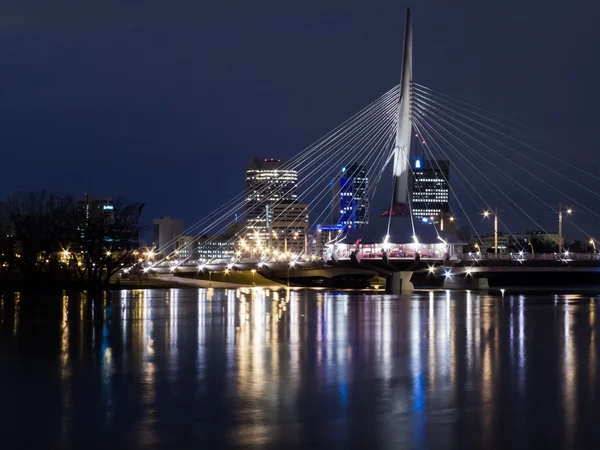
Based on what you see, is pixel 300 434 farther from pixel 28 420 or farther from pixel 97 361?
pixel 97 361

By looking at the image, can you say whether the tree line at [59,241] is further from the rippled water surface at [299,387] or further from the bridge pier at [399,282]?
the rippled water surface at [299,387]

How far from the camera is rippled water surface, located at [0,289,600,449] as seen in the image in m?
12.9

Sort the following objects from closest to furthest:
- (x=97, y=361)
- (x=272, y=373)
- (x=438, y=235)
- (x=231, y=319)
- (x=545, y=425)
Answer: (x=545, y=425) → (x=272, y=373) → (x=97, y=361) → (x=231, y=319) → (x=438, y=235)

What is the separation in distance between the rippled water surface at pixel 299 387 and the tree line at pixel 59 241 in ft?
160

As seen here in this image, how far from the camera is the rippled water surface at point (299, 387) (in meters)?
12.9

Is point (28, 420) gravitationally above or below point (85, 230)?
below

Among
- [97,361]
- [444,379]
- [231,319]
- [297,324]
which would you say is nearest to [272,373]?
[444,379]

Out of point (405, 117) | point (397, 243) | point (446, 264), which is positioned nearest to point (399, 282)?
point (397, 243)

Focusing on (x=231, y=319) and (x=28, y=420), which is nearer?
(x=28, y=420)

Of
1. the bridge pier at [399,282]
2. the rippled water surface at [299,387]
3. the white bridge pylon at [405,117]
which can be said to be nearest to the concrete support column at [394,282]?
the bridge pier at [399,282]

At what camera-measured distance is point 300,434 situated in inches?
510

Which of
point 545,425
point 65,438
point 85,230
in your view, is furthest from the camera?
point 85,230

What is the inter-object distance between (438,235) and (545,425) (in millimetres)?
77404

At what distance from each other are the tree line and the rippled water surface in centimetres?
4868
